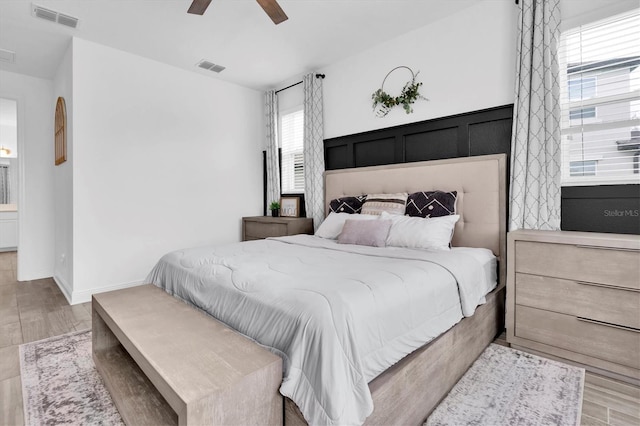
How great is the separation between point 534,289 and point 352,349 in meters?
1.61

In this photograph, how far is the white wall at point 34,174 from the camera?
4012 mm

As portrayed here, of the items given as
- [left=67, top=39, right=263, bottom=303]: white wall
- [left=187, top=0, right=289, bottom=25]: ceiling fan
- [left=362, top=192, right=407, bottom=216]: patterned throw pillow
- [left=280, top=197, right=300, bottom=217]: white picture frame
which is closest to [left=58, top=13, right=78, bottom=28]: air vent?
[left=67, top=39, right=263, bottom=303]: white wall

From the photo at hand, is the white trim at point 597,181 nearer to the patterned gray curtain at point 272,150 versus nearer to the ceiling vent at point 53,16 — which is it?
the patterned gray curtain at point 272,150

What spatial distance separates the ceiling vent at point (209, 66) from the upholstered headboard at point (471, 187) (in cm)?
257

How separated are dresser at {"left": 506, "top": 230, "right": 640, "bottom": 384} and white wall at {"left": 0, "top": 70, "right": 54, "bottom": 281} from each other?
5.37 m

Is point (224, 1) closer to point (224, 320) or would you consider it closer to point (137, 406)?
point (224, 320)

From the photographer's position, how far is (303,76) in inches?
167

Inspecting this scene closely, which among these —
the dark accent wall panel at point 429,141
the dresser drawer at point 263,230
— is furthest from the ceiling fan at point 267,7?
the dresser drawer at point 263,230

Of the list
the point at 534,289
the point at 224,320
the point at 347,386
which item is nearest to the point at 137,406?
the point at 224,320

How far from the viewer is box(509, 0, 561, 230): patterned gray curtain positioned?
2.31m

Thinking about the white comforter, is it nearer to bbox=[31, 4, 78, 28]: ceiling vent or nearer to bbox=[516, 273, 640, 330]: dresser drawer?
bbox=[516, 273, 640, 330]: dresser drawer

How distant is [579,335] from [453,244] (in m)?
1.09

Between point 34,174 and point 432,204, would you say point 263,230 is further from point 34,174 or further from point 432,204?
point 34,174

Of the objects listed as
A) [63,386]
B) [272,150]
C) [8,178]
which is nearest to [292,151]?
[272,150]
